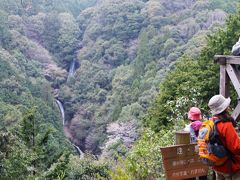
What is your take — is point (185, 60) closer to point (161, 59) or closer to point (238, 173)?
point (238, 173)

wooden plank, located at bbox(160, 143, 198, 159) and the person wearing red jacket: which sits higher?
the person wearing red jacket

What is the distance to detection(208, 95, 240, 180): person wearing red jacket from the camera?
264cm

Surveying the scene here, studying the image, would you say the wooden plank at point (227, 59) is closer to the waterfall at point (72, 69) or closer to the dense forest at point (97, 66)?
the dense forest at point (97, 66)

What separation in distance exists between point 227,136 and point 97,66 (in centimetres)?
3972

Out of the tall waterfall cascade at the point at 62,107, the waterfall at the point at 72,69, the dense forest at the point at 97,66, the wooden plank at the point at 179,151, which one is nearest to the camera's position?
the wooden plank at the point at 179,151

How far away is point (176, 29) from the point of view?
37281mm

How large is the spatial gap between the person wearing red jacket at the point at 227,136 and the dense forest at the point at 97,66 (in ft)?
36.8

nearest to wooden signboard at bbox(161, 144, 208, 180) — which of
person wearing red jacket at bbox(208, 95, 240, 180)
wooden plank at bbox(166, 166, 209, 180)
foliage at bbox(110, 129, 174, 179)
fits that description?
wooden plank at bbox(166, 166, 209, 180)

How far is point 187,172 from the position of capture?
11.0 ft

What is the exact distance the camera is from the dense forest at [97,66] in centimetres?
1589

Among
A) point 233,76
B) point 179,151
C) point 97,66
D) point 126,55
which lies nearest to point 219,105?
point 179,151

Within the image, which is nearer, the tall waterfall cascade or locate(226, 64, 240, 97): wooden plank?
locate(226, 64, 240, 97): wooden plank

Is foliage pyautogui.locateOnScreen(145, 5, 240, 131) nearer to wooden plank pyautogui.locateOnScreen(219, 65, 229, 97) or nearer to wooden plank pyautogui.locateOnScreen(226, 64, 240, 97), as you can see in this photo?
wooden plank pyautogui.locateOnScreen(219, 65, 229, 97)

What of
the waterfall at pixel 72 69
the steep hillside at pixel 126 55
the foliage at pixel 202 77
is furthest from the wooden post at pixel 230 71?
the waterfall at pixel 72 69
